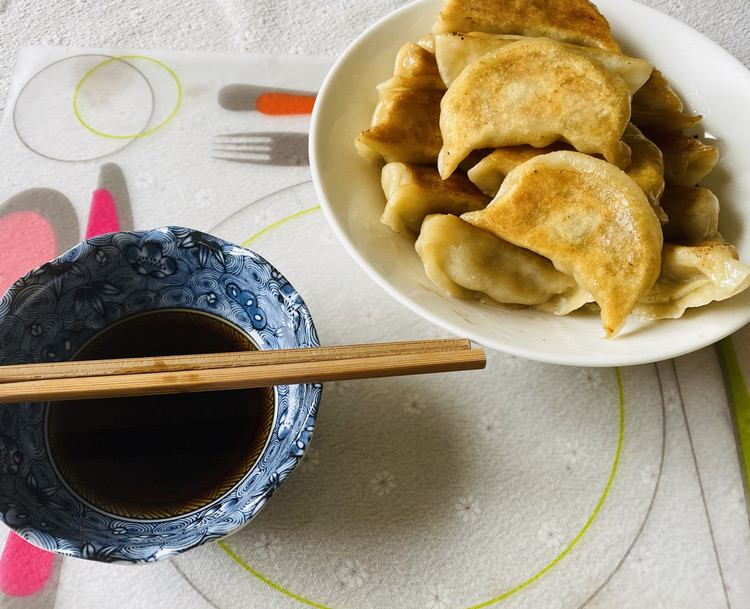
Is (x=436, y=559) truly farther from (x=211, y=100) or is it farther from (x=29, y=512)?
(x=211, y=100)

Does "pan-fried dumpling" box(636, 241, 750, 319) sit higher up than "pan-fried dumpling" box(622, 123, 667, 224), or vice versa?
"pan-fried dumpling" box(622, 123, 667, 224)

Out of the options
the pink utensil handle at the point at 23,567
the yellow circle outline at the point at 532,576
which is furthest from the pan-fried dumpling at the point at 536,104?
→ the pink utensil handle at the point at 23,567

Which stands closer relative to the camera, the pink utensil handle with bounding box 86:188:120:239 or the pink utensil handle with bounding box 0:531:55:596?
the pink utensil handle with bounding box 0:531:55:596

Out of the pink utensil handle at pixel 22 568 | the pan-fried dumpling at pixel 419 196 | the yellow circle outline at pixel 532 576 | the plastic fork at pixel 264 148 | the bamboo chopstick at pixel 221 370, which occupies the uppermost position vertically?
the pan-fried dumpling at pixel 419 196

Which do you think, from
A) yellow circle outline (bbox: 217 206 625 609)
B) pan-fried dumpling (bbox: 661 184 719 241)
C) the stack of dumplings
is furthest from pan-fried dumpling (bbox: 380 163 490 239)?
yellow circle outline (bbox: 217 206 625 609)

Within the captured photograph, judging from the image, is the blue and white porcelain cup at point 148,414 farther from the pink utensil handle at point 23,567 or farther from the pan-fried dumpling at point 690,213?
the pan-fried dumpling at point 690,213

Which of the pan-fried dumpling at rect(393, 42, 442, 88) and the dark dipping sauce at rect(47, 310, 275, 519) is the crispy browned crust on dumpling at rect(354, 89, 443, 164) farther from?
the dark dipping sauce at rect(47, 310, 275, 519)
